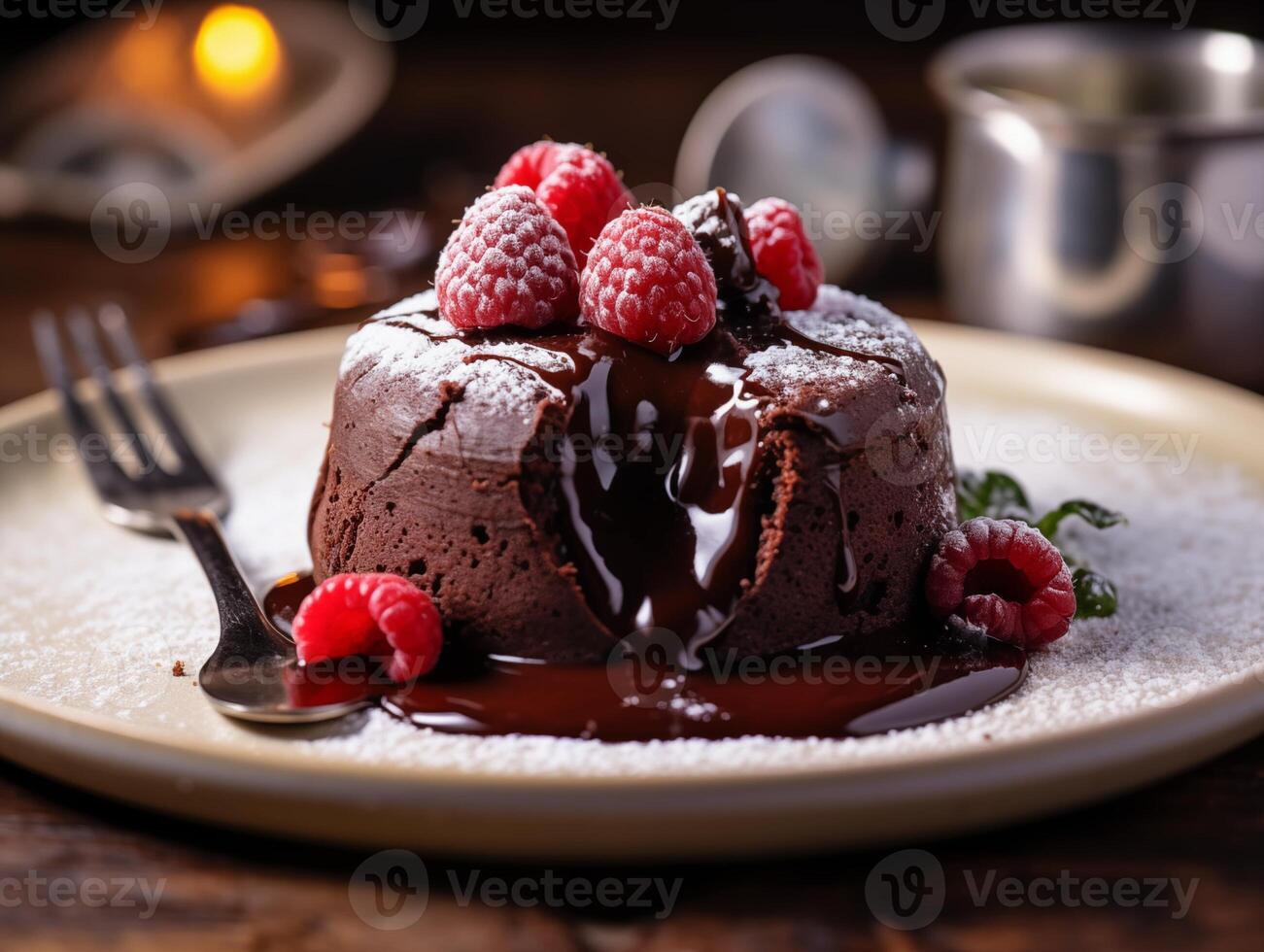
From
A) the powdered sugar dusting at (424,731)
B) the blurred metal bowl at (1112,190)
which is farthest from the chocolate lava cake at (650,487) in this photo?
the blurred metal bowl at (1112,190)

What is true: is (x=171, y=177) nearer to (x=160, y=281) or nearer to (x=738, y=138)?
(x=160, y=281)

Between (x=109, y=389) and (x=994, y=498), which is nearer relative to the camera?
(x=994, y=498)

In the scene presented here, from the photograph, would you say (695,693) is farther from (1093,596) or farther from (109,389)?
(109,389)

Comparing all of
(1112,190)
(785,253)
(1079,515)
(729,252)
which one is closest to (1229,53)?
(1112,190)

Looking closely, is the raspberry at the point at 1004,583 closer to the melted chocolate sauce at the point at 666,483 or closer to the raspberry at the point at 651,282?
the melted chocolate sauce at the point at 666,483

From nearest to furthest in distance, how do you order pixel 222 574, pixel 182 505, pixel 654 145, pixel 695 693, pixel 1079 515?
pixel 695 693 < pixel 222 574 < pixel 1079 515 < pixel 182 505 < pixel 654 145

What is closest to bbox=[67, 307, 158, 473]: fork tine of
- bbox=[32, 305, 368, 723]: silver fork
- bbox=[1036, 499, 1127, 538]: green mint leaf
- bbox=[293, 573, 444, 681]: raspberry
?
bbox=[32, 305, 368, 723]: silver fork

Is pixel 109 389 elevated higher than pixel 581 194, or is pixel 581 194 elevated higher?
pixel 581 194
